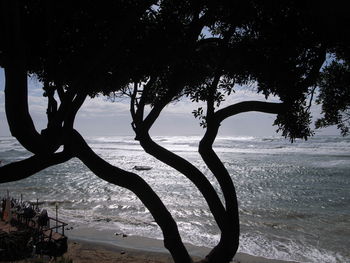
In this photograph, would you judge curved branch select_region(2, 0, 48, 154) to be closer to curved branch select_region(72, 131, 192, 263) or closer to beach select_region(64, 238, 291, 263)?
curved branch select_region(72, 131, 192, 263)

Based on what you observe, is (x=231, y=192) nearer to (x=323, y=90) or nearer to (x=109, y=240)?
(x=323, y=90)

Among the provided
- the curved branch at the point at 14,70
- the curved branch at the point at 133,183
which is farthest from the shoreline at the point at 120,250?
the curved branch at the point at 14,70

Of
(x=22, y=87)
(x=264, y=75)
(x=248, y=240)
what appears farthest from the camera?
(x=248, y=240)

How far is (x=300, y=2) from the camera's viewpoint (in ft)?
15.9

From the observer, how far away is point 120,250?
1351cm

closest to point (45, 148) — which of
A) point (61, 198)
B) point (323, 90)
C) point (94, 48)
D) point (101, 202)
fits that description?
point (94, 48)

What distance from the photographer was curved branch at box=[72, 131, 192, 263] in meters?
4.28

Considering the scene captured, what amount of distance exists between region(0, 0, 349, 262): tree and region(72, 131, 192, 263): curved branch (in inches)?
0.5

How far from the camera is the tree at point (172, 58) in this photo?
13.7 feet

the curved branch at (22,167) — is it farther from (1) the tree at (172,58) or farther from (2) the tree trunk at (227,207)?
(2) the tree trunk at (227,207)

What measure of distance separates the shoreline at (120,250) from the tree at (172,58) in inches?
327

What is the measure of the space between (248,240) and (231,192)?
10.6 metres

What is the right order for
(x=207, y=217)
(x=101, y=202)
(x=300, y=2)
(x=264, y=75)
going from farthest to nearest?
1. (x=101, y=202)
2. (x=207, y=217)
3. (x=264, y=75)
4. (x=300, y=2)

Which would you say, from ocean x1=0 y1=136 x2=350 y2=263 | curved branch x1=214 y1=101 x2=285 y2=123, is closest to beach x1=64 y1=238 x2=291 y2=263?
ocean x1=0 y1=136 x2=350 y2=263
